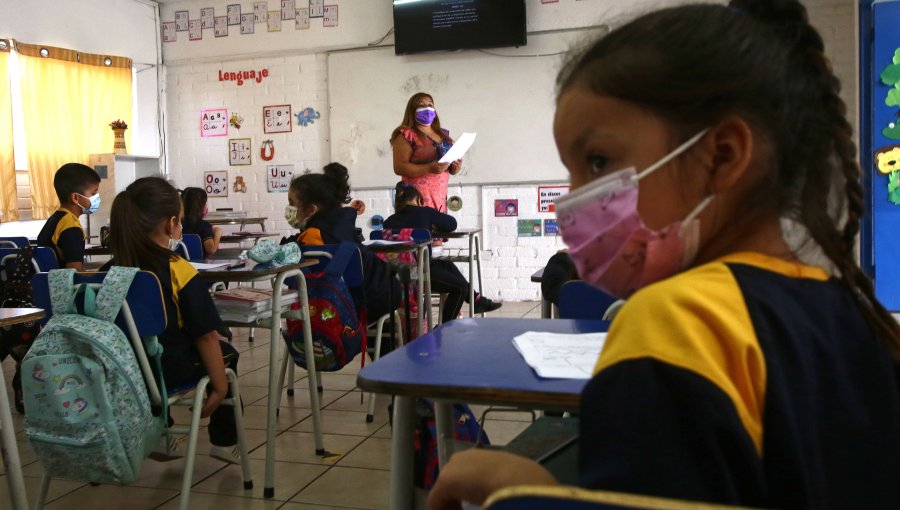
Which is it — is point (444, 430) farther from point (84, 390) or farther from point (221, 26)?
point (221, 26)

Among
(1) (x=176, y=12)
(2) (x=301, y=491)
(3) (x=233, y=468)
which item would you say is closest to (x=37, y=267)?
(3) (x=233, y=468)

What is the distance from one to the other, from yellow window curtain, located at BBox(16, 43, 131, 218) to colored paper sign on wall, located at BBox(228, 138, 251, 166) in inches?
37.7

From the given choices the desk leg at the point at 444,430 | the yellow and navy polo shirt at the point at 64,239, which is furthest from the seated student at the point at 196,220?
the desk leg at the point at 444,430

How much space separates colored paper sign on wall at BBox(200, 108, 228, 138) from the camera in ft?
24.8

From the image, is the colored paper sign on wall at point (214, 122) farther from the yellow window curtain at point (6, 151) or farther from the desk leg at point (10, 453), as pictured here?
the desk leg at point (10, 453)

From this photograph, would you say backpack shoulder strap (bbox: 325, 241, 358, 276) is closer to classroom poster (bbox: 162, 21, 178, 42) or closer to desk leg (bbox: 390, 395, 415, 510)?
desk leg (bbox: 390, 395, 415, 510)

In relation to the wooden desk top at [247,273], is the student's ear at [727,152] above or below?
above

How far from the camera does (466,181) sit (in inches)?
265

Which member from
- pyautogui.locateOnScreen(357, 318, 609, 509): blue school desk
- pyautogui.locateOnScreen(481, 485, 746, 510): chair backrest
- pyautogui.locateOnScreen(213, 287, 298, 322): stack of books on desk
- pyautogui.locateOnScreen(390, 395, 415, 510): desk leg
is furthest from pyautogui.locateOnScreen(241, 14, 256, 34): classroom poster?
pyautogui.locateOnScreen(481, 485, 746, 510): chair backrest

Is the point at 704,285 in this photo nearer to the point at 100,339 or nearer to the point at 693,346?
the point at 693,346

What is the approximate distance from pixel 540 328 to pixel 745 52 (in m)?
0.88

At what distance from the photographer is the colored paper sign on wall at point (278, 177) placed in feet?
24.0

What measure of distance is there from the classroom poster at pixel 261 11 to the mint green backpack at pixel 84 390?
19.6ft

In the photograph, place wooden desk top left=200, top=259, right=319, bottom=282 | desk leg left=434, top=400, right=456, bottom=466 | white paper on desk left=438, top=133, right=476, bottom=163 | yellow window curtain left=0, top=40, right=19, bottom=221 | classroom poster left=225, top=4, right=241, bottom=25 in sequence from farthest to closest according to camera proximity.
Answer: classroom poster left=225, top=4, right=241, bottom=25, yellow window curtain left=0, top=40, right=19, bottom=221, white paper on desk left=438, top=133, right=476, bottom=163, wooden desk top left=200, top=259, right=319, bottom=282, desk leg left=434, top=400, right=456, bottom=466
